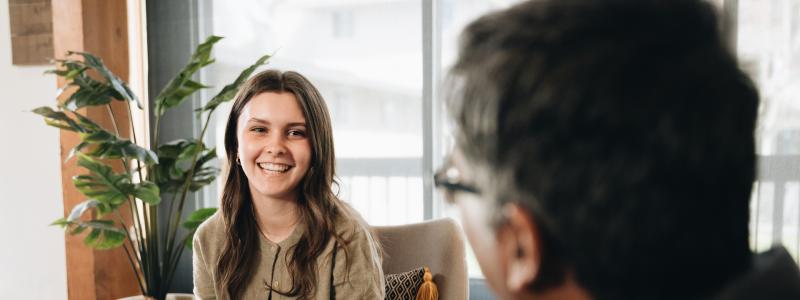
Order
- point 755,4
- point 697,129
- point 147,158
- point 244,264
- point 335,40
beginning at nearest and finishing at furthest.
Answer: point 697,129, point 244,264, point 147,158, point 755,4, point 335,40

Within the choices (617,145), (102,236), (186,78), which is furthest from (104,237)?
(617,145)

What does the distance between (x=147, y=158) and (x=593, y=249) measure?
197cm

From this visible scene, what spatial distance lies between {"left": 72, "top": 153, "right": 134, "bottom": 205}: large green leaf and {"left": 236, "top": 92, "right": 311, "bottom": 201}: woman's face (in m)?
0.80

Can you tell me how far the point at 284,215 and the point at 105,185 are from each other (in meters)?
0.90

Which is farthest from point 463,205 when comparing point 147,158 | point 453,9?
point 453,9

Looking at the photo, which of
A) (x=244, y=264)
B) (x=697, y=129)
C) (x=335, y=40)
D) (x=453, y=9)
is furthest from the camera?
(x=335, y=40)

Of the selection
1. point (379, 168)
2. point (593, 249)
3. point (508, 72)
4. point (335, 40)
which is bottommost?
point (379, 168)

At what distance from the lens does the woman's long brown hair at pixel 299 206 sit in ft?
5.28

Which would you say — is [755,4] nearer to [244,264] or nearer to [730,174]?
[244,264]

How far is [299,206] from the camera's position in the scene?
1.68 metres

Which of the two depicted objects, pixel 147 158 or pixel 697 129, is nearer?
pixel 697 129

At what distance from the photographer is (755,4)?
7.57ft

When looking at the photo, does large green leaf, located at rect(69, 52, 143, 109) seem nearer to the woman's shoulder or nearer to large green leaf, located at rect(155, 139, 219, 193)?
large green leaf, located at rect(155, 139, 219, 193)

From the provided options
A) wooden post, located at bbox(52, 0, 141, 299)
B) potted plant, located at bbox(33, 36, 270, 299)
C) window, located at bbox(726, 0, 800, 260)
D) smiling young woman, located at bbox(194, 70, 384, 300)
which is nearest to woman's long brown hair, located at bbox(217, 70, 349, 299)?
smiling young woman, located at bbox(194, 70, 384, 300)
